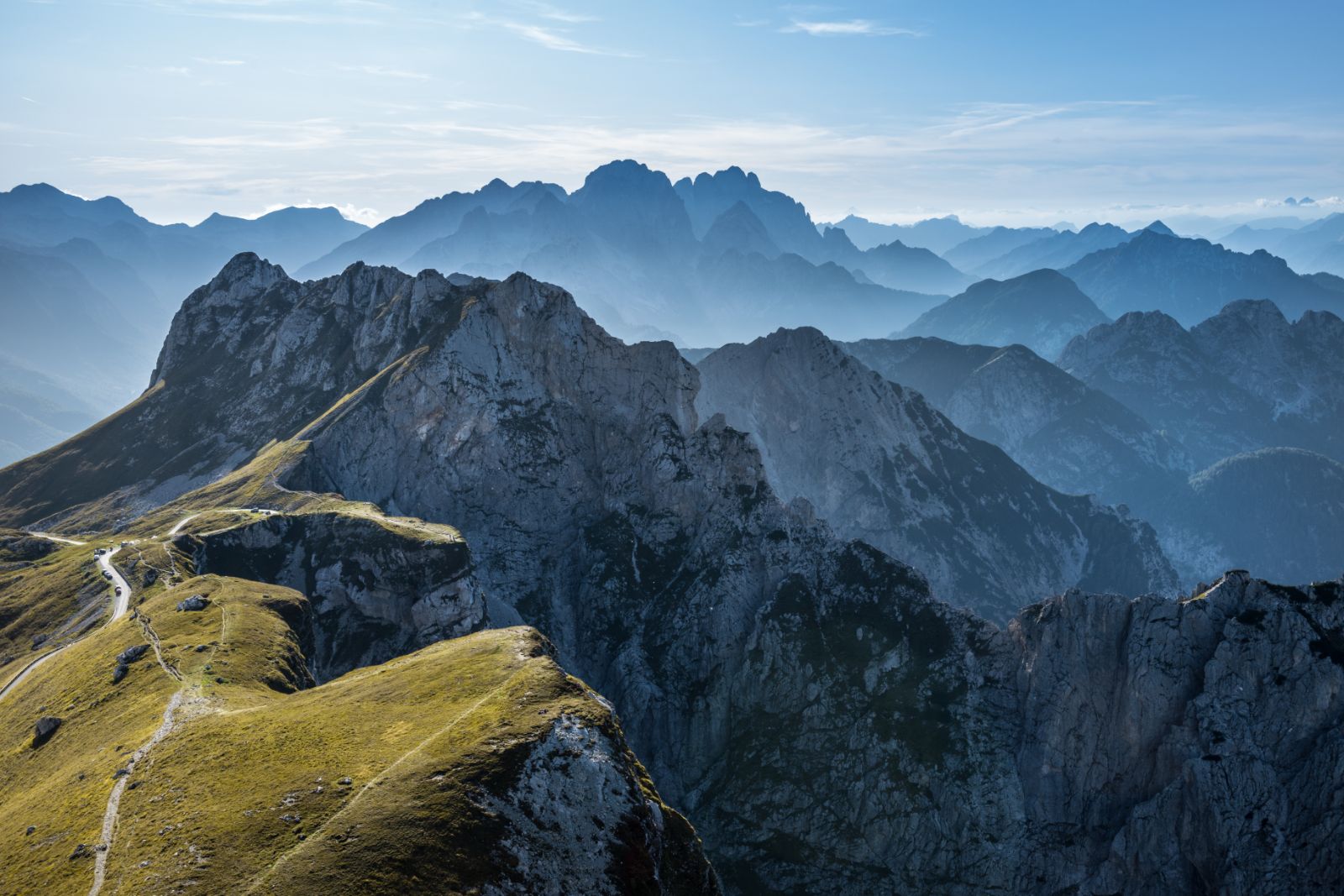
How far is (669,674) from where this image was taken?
152m

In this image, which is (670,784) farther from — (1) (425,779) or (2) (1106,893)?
(1) (425,779)

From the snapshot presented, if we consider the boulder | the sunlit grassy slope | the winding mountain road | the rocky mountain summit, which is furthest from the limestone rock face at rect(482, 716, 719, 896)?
the winding mountain road

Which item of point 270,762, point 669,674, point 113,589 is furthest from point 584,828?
point 113,589

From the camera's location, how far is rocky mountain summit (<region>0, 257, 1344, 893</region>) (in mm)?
71250

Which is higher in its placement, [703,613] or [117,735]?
[117,735]

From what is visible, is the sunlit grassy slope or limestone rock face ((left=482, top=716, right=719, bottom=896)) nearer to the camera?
the sunlit grassy slope

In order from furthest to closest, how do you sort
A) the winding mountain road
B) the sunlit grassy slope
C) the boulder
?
the winding mountain road → the boulder → the sunlit grassy slope

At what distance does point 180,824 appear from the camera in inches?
2453

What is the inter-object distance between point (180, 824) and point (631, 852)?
35376 mm

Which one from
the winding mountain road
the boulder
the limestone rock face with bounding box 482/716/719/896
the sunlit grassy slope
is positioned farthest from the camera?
the winding mountain road

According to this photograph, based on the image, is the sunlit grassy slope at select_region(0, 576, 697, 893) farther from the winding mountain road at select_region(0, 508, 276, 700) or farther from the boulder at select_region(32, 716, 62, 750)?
the winding mountain road at select_region(0, 508, 276, 700)

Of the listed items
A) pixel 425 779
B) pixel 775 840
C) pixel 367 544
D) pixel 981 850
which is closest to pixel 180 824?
pixel 425 779

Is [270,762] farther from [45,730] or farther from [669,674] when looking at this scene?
[669,674]

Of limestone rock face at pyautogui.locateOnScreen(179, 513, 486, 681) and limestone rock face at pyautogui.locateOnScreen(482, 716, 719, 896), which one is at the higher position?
limestone rock face at pyautogui.locateOnScreen(482, 716, 719, 896)
